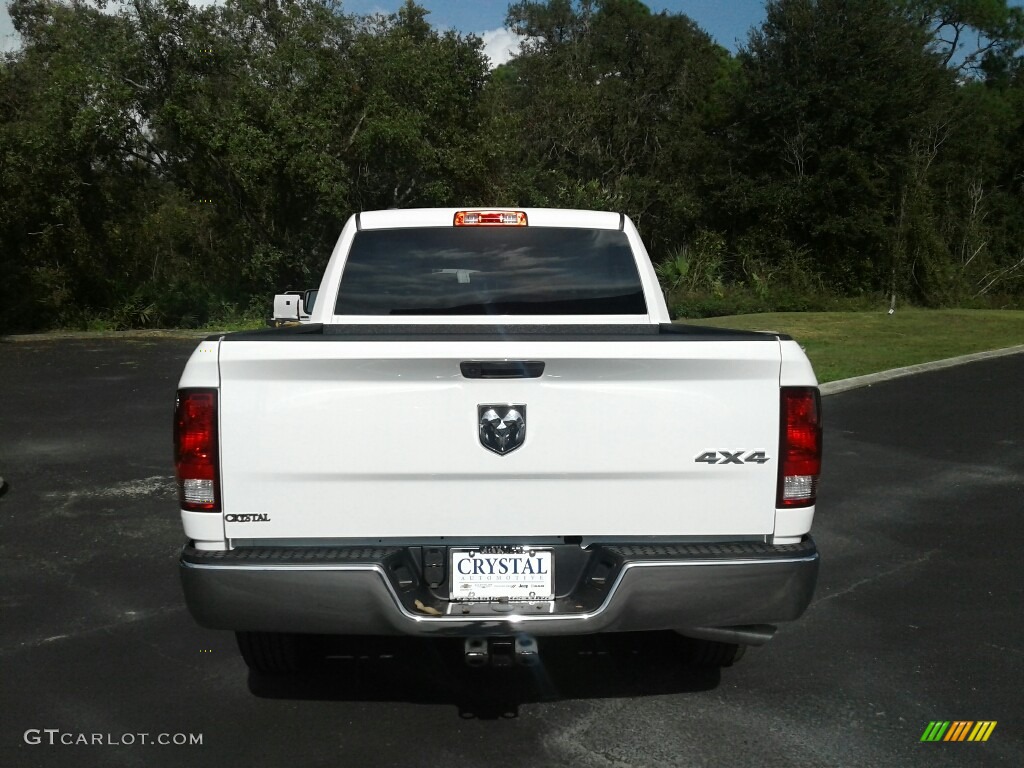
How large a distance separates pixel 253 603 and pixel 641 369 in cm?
151

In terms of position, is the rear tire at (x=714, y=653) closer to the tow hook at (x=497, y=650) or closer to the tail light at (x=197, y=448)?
the tow hook at (x=497, y=650)

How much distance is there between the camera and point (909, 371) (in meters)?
16.1

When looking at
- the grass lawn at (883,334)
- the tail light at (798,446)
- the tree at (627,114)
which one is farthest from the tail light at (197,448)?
the tree at (627,114)

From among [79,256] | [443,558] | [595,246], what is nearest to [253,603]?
[443,558]

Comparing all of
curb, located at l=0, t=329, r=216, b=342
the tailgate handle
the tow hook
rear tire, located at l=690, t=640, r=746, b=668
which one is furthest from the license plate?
curb, located at l=0, t=329, r=216, b=342

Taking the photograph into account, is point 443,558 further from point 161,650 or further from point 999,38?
point 999,38

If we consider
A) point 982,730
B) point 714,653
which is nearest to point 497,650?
point 714,653

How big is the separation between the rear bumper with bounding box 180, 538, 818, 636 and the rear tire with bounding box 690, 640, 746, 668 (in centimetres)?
87

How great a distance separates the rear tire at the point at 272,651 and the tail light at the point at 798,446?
6.76 ft

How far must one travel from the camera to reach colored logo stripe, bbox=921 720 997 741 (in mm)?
3855

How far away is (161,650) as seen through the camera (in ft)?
15.6

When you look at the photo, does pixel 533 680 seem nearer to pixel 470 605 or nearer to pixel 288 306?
pixel 470 605

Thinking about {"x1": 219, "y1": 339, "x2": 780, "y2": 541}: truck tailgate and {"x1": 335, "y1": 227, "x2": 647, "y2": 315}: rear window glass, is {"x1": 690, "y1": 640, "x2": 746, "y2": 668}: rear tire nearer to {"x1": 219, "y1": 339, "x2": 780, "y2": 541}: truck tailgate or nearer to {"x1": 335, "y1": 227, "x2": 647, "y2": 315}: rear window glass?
{"x1": 219, "y1": 339, "x2": 780, "y2": 541}: truck tailgate

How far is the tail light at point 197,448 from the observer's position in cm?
346
